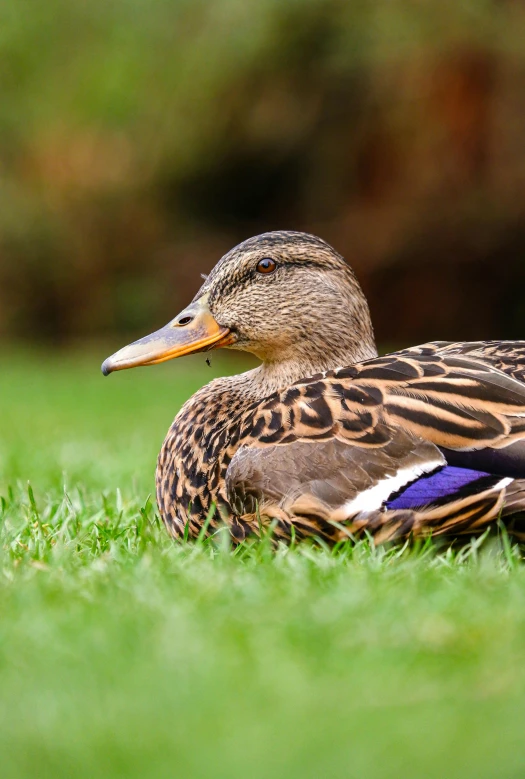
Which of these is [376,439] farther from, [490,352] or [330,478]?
[490,352]

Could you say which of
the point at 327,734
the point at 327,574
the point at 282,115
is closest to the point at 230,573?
the point at 327,574

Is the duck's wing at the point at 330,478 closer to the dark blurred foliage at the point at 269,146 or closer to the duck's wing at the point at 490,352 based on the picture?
the duck's wing at the point at 490,352

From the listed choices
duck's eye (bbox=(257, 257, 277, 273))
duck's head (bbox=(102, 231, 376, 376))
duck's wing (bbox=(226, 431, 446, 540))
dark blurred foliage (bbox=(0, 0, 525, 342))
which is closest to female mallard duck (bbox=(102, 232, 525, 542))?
duck's wing (bbox=(226, 431, 446, 540))

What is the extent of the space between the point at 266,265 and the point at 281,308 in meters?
0.16

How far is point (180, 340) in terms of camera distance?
3.78 metres

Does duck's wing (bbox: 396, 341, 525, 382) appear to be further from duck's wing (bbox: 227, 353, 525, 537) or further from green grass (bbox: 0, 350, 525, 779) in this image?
green grass (bbox: 0, 350, 525, 779)

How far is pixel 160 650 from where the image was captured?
213cm

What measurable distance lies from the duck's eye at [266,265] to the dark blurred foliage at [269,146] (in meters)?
10.6

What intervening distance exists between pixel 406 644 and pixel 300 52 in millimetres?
12920

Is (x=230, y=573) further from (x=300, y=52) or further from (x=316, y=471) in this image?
(x=300, y=52)

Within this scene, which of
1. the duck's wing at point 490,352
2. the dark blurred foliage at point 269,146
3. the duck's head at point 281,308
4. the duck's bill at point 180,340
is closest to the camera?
the duck's wing at point 490,352

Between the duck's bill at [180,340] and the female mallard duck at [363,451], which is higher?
the duck's bill at [180,340]

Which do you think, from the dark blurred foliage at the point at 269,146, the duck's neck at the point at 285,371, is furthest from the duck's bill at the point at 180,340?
the dark blurred foliage at the point at 269,146

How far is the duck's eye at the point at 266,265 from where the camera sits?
3.94 metres
